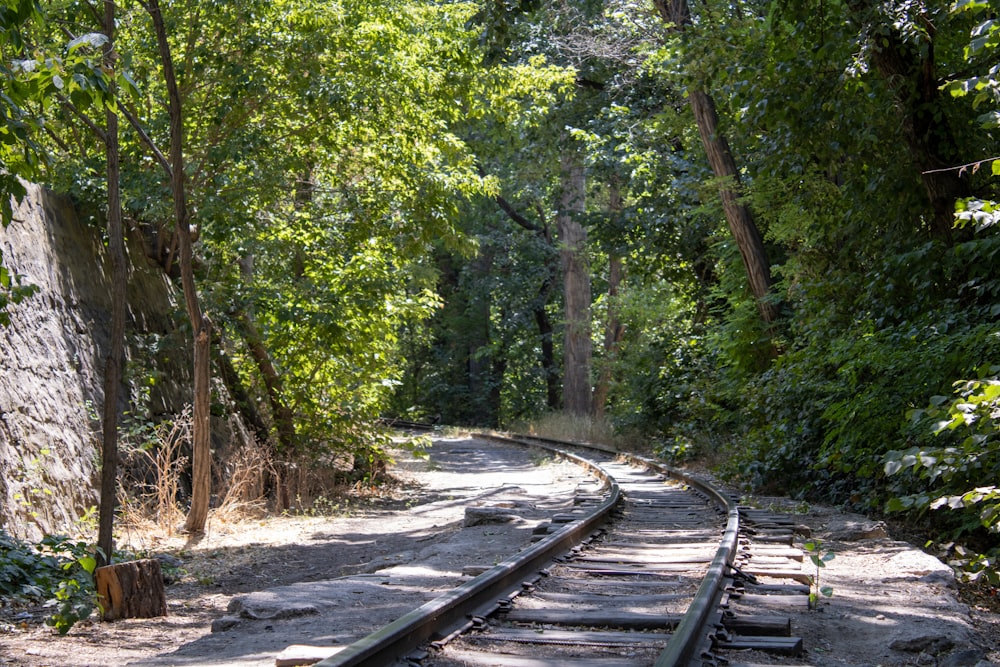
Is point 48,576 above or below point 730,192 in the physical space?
below

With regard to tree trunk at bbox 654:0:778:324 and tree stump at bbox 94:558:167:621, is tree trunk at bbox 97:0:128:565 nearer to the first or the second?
tree stump at bbox 94:558:167:621

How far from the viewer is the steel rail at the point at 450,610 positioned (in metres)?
4.21

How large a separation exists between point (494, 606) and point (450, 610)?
526 mm

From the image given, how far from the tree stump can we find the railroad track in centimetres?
228

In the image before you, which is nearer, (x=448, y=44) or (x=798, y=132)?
(x=798, y=132)

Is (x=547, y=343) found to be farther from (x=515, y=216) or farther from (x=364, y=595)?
(x=364, y=595)

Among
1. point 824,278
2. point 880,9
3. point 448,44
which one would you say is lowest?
point 824,278

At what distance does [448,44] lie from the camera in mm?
14688

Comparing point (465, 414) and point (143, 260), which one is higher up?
point (143, 260)

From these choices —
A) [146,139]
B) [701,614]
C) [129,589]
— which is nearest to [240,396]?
[146,139]

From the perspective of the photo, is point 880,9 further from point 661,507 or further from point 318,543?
point 318,543

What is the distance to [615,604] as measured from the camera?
19.3ft

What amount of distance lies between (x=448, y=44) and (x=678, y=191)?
6.83 m

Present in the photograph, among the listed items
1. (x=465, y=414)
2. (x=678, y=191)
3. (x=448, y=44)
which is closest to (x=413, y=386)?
(x=465, y=414)
